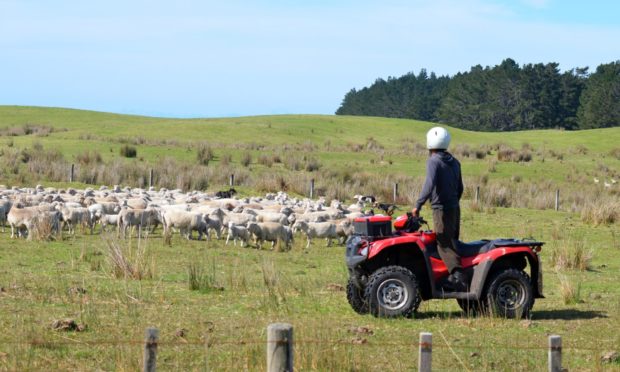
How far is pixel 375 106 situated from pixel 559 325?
155 metres

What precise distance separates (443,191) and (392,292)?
1.48 meters

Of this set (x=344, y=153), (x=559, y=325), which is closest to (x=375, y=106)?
(x=344, y=153)

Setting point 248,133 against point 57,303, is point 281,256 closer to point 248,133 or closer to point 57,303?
point 57,303

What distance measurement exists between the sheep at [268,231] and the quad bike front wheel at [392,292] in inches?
454

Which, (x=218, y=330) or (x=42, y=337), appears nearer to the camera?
(x=42, y=337)

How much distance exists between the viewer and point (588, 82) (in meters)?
128

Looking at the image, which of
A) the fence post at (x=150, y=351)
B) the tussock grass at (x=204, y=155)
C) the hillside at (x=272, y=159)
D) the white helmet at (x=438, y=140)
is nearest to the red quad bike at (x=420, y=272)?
the white helmet at (x=438, y=140)

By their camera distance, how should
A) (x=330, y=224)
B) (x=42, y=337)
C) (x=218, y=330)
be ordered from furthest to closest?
(x=330, y=224) → (x=218, y=330) → (x=42, y=337)

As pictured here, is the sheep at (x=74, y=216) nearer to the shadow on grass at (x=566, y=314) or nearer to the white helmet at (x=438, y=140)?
the shadow on grass at (x=566, y=314)

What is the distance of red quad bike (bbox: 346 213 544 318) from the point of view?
41.8ft

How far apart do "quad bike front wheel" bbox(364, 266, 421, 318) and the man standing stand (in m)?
0.59

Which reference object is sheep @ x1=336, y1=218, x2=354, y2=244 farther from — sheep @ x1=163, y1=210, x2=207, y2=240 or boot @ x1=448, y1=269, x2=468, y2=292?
boot @ x1=448, y1=269, x2=468, y2=292

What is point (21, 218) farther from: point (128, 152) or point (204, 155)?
point (204, 155)

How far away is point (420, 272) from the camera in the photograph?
13.1 meters
